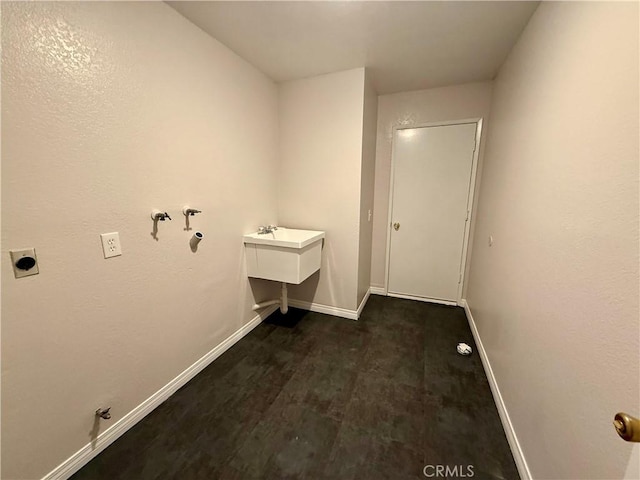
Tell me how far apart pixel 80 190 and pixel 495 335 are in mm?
2575

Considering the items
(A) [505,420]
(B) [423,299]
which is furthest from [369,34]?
(B) [423,299]

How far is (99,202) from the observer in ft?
4.07

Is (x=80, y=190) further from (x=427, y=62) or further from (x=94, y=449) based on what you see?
(x=427, y=62)

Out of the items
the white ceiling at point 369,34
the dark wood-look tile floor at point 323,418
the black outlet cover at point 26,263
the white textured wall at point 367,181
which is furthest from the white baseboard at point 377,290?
the black outlet cover at point 26,263

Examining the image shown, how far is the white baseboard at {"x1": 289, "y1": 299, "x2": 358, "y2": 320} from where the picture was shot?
271 cm

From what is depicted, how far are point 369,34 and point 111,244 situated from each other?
2.04 m

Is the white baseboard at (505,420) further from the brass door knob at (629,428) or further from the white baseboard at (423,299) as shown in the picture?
the brass door knob at (629,428)

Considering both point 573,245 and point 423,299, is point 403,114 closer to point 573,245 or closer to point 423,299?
point 423,299

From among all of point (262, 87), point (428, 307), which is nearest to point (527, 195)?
point (428, 307)

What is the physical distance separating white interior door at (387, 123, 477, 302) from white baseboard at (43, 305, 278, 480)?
6.91ft

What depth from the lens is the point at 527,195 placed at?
1454 mm

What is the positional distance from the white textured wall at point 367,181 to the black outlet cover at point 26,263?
7.19ft

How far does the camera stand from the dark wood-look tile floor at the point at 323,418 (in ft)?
4.17

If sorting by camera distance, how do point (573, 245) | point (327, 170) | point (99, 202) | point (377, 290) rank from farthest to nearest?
point (377, 290) → point (327, 170) → point (99, 202) → point (573, 245)
